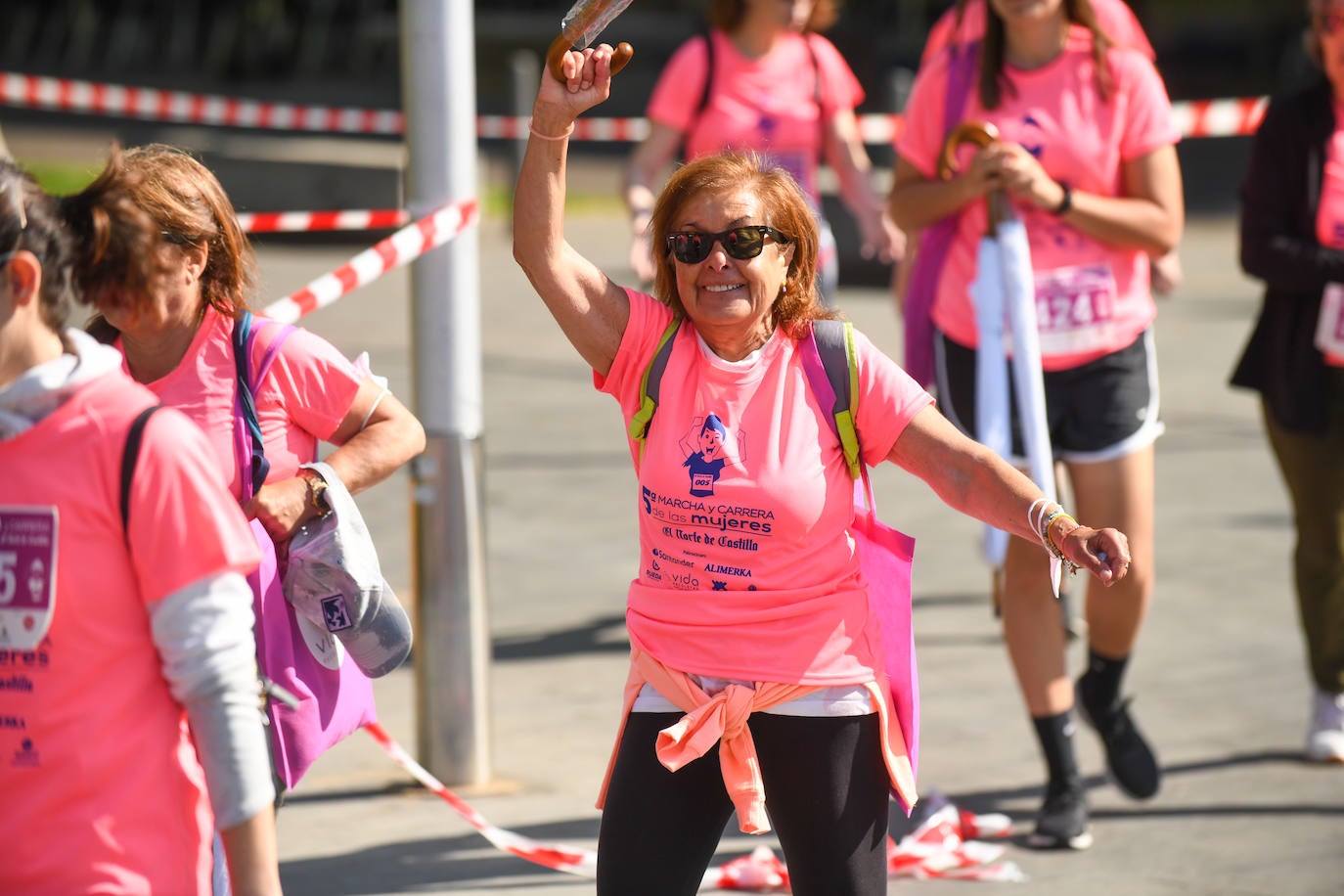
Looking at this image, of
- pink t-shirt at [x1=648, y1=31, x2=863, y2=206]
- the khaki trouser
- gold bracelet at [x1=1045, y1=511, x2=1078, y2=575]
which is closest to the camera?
gold bracelet at [x1=1045, y1=511, x2=1078, y2=575]

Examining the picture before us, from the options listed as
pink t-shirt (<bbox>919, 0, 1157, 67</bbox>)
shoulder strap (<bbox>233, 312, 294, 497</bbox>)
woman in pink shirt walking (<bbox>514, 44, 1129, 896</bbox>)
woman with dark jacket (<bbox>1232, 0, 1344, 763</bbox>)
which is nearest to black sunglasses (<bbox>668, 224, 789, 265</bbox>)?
woman in pink shirt walking (<bbox>514, 44, 1129, 896</bbox>)

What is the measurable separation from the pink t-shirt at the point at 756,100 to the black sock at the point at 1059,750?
2478 mm

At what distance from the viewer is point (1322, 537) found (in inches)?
218

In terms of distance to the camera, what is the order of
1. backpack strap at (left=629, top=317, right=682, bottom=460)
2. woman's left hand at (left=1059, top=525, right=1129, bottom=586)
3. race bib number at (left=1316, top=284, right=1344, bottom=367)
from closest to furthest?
woman's left hand at (left=1059, top=525, right=1129, bottom=586) → backpack strap at (left=629, top=317, right=682, bottom=460) → race bib number at (left=1316, top=284, right=1344, bottom=367)

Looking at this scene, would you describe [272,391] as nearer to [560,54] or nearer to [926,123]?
[560,54]

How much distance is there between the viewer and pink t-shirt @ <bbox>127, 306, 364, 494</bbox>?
3.29 meters

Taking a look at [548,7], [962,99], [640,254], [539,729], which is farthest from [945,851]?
[548,7]

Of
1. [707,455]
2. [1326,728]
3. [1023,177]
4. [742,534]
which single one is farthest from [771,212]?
[1326,728]

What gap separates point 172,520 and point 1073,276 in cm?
310

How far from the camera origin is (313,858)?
15.7 ft

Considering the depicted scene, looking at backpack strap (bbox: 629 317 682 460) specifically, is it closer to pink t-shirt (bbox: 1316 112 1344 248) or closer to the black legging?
the black legging

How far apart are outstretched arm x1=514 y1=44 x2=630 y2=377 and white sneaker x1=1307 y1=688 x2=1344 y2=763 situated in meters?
3.04

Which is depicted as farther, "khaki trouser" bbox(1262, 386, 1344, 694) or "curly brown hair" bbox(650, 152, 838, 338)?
"khaki trouser" bbox(1262, 386, 1344, 694)

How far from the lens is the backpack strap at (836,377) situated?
3.30m
